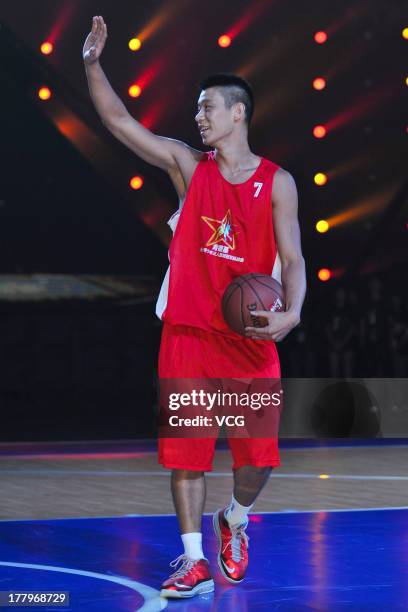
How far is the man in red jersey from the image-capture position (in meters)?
4.97

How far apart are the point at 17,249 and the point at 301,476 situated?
4537 millimetres

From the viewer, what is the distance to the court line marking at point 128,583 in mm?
4559

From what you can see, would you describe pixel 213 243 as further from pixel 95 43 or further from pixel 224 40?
pixel 224 40

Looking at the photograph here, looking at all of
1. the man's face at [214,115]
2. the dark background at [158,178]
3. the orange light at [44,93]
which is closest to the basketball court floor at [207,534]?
the man's face at [214,115]

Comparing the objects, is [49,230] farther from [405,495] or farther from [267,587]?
[267,587]

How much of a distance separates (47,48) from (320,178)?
9.99 ft

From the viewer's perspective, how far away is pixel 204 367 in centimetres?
502

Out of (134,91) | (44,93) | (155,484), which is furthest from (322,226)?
(155,484)

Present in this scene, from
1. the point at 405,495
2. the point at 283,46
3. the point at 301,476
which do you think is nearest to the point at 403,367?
the point at 283,46

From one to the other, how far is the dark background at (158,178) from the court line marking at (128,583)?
7.37m

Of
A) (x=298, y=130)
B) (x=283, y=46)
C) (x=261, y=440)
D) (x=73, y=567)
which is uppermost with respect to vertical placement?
(x=283, y=46)

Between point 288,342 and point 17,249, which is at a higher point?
point 17,249

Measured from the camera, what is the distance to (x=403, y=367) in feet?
44.2

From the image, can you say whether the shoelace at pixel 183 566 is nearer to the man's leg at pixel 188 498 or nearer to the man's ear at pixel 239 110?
the man's leg at pixel 188 498
